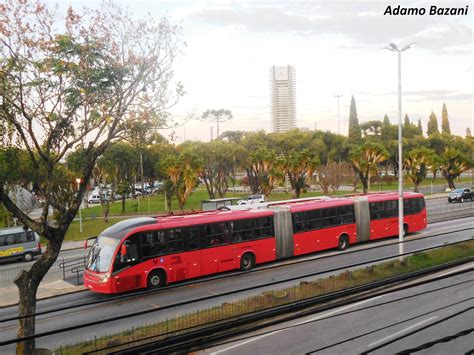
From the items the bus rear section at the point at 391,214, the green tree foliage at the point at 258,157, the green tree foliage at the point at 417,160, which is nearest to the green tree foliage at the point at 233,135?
the green tree foliage at the point at 258,157

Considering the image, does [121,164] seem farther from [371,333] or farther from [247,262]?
[371,333]

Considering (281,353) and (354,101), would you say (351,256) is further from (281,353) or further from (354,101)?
(354,101)

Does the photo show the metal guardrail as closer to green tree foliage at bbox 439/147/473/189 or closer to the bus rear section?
the bus rear section

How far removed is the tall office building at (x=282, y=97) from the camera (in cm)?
14638

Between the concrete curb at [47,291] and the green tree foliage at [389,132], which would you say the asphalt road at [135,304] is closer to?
the concrete curb at [47,291]

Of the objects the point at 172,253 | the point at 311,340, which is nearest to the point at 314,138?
the point at 172,253

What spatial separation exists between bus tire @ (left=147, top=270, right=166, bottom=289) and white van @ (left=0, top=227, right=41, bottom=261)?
12217mm

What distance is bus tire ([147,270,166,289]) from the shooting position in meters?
18.6

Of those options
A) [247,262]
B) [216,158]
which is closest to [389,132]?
[216,158]

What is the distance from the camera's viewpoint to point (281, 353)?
1164cm

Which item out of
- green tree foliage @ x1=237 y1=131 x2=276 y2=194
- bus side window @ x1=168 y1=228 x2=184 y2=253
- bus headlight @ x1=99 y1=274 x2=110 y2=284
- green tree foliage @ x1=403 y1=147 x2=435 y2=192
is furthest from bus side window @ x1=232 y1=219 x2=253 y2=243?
green tree foliage @ x1=403 y1=147 x2=435 y2=192

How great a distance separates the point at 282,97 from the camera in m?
149

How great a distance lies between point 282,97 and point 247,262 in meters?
131

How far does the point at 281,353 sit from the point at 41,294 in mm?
11719
